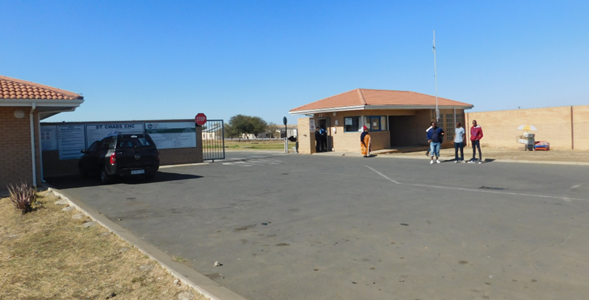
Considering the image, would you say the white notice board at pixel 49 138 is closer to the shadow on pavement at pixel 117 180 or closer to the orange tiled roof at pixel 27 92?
the shadow on pavement at pixel 117 180

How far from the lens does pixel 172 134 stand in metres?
21.0

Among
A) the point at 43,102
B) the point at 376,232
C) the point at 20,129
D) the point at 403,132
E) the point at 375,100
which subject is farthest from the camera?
the point at 403,132

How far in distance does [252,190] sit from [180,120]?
10866 mm

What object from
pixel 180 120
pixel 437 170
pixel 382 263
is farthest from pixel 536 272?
pixel 180 120

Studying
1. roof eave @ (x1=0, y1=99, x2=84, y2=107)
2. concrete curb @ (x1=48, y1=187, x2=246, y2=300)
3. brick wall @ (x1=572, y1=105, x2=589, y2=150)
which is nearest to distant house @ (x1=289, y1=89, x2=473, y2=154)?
brick wall @ (x1=572, y1=105, x2=589, y2=150)

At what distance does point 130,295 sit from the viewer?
4.31 meters

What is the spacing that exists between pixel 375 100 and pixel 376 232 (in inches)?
796

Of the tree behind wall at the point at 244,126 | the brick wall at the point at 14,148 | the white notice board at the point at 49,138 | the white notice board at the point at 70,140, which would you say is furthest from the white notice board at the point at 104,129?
the tree behind wall at the point at 244,126

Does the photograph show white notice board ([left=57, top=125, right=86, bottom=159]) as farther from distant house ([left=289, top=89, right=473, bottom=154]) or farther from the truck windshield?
distant house ([left=289, top=89, right=473, bottom=154])

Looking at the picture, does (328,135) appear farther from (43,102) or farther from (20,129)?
(20,129)

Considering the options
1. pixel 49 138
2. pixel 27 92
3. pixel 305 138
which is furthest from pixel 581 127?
pixel 49 138

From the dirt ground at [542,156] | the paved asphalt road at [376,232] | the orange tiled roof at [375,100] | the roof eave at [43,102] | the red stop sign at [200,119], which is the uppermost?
the orange tiled roof at [375,100]

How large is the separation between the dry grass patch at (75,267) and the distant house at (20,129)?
607 cm

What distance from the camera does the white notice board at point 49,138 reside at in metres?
17.3
